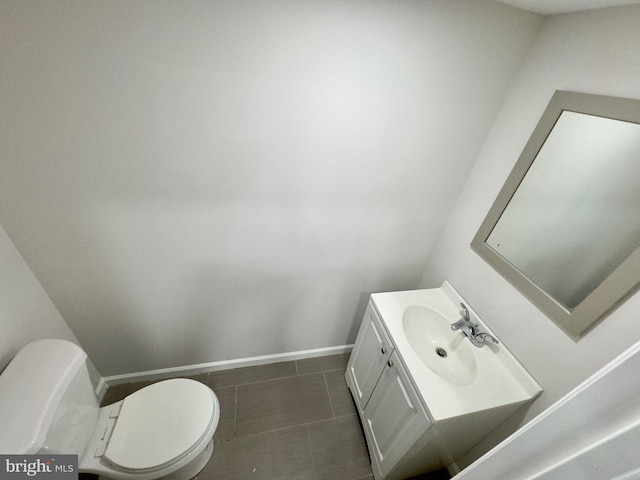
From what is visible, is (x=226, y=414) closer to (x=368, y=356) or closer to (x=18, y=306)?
(x=368, y=356)

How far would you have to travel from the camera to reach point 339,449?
4.80 feet

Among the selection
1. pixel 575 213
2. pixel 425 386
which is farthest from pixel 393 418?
pixel 575 213

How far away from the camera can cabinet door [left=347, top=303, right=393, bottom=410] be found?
1.28m

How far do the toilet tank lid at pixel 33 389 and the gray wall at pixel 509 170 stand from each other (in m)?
1.72

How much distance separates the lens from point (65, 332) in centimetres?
125

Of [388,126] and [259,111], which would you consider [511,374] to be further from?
[259,111]

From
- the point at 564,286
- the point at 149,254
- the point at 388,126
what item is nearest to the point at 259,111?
the point at 388,126

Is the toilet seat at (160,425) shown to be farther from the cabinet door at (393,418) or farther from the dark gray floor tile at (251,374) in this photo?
the cabinet door at (393,418)

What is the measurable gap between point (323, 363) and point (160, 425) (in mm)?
1045

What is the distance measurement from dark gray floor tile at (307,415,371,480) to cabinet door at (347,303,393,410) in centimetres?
16

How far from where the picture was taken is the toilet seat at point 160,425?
1.02 meters

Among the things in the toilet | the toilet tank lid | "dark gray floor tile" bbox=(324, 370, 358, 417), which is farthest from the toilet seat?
"dark gray floor tile" bbox=(324, 370, 358, 417)

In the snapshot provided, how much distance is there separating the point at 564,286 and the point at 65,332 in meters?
2.18

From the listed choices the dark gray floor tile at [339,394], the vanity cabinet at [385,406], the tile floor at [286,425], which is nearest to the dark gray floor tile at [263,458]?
the tile floor at [286,425]
